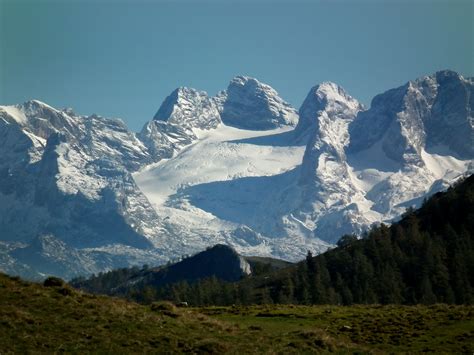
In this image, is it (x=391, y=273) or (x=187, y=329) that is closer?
(x=187, y=329)

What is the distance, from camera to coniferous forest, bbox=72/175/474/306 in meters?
144

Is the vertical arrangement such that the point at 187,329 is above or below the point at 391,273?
below

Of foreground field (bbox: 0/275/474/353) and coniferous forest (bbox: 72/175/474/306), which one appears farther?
coniferous forest (bbox: 72/175/474/306)

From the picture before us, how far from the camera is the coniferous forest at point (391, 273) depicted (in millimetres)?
144250

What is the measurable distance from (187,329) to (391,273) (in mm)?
111986

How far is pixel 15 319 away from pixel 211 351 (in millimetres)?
11002

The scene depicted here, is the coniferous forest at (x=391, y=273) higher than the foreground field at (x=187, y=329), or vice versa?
the coniferous forest at (x=391, y=273)

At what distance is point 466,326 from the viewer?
178ft

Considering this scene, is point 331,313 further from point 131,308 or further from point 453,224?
point 453,224

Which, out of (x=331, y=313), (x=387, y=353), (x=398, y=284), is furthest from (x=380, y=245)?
(x=387, y=353)

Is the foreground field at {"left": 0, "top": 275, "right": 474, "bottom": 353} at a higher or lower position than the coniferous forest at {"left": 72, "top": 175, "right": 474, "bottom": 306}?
lower

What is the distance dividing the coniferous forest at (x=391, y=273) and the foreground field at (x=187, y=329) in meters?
78.3

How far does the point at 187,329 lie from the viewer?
4675 centimetres

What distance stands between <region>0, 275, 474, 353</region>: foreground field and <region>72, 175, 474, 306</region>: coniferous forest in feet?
257
